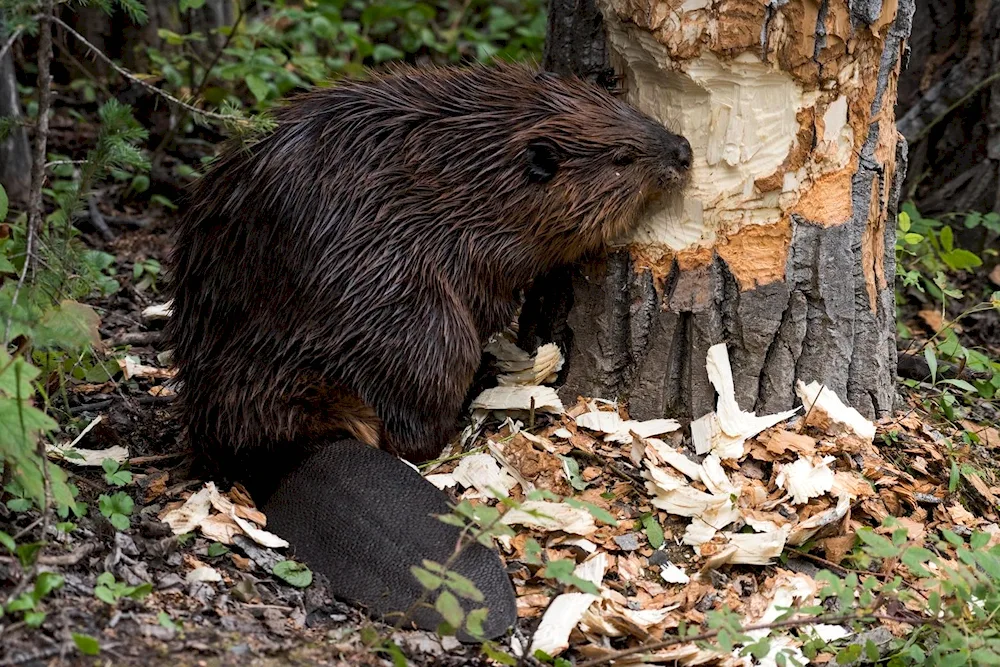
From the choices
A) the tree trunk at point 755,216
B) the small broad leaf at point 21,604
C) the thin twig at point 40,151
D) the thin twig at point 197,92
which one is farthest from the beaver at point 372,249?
the thin twig at point 197,92

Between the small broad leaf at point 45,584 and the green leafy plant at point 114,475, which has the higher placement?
the small broad leaf at point 45,584

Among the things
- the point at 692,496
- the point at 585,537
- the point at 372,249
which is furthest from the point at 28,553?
the point at 692,496

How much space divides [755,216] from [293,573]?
149 cm

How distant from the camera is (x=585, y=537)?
112 inches

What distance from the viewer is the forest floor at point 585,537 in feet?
7.50

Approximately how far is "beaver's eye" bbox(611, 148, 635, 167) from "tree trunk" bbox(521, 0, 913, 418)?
0.48ft

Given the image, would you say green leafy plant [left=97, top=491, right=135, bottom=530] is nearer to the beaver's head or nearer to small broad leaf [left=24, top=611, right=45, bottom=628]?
small broad leaf [left=24, top=611, right=45, bottom=628]

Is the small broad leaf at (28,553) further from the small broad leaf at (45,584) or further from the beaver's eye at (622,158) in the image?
the beaver's eye at (622,158)

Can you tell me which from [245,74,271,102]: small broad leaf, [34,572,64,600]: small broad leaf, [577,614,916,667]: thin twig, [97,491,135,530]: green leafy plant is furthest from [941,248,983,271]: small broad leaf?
[34,572,64,600]: small broad leaf

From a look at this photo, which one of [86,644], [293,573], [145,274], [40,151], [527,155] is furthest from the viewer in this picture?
[145,274]

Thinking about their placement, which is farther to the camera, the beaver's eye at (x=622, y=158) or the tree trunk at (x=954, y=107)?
the tree trunk at (x=954, y=107)

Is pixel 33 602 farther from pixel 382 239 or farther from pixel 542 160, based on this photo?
pixel 542 160

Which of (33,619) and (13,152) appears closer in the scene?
(33,619)

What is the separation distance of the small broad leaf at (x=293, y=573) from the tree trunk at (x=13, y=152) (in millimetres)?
2481
